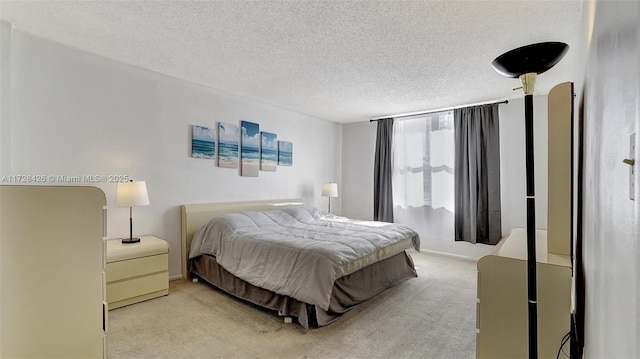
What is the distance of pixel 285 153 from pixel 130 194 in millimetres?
2589

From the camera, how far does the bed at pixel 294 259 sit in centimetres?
254

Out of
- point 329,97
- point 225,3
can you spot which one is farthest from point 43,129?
point 329,97

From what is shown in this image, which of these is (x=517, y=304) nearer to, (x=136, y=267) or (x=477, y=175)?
(x=136, y=267)

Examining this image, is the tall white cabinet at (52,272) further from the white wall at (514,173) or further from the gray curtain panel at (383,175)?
the white wall at (514,173)

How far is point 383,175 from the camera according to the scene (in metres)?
5.71

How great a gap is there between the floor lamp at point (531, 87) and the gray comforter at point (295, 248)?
1.45 metres

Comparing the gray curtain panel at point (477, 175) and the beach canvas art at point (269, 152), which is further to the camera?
the beach canvas art at point (269, 152)

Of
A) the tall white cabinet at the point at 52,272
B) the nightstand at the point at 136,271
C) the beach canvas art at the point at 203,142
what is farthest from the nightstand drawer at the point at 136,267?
the beach canvas art at the point at 203,142

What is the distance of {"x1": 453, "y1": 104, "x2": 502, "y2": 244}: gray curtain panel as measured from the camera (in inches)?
178

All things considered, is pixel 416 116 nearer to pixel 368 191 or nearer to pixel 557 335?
pixel 368 191

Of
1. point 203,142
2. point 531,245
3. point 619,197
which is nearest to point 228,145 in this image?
point 203,142

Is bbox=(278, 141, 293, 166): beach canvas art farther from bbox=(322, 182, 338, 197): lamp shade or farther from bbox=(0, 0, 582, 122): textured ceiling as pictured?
bbox=(0, 0, 582, 122): textured ceiling

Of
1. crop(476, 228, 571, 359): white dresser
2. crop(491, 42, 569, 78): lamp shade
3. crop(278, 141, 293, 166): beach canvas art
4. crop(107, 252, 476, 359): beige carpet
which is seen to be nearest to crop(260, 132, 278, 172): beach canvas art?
crop(278, 141, 293, 166): beach canvas art

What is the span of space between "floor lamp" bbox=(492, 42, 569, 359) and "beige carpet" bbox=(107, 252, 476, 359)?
3.66 ft
